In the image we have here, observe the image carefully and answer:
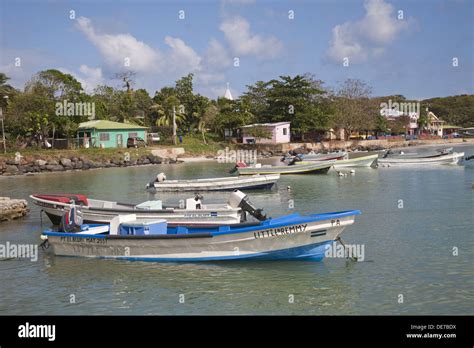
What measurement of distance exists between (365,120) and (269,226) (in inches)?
3245

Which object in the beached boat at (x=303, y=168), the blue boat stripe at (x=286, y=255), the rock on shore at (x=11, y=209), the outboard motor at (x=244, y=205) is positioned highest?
the beached boat at (x=303, y=168)

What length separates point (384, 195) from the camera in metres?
30.2

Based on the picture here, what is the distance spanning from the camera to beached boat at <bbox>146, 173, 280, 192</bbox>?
3497 cm

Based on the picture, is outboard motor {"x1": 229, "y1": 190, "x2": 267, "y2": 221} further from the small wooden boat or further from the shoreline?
the shoreline

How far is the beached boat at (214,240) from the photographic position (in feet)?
48.5

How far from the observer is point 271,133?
262ft

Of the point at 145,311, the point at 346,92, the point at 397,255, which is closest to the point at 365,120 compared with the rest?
the point at 346,92

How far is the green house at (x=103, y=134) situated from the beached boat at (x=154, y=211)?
42487mm

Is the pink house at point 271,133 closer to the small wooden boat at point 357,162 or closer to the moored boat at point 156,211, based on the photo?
the small wooden boat at point 357,162

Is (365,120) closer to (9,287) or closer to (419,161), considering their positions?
(419,161)

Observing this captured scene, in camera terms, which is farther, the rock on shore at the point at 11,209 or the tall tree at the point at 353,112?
the tall tree at the point at 353,112

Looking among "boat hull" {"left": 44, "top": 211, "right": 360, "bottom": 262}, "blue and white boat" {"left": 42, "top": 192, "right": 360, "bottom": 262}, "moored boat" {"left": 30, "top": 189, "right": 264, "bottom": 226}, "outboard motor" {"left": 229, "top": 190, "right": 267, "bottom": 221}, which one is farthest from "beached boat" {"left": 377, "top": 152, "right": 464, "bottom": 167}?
"boat hull" {"left": 44, "top": 211, "right": 360, "bottom": 262}

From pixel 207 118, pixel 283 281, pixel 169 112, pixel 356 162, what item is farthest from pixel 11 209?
pixel 207 118

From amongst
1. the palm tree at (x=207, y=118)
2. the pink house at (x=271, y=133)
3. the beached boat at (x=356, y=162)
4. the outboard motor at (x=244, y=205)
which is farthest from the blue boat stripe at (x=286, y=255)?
the palm tree at (x=207, y=118)
